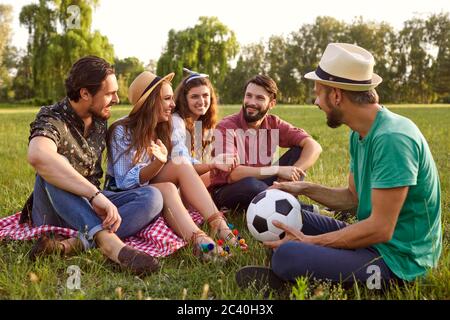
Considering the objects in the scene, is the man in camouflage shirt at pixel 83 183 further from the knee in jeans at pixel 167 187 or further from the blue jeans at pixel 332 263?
the blue jeans at pixel 332 263

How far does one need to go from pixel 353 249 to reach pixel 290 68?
63.5 m

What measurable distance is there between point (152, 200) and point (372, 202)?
169cm

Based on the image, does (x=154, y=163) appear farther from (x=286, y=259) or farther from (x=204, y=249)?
(x=286, y=259)

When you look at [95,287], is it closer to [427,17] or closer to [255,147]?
[255,147]

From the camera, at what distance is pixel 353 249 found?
114 inches

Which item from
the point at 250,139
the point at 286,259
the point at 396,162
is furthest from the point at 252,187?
the point at 396,162

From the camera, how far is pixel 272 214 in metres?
3.62

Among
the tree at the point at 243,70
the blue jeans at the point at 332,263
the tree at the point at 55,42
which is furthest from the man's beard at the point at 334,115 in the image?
the tree at the point at 243,70

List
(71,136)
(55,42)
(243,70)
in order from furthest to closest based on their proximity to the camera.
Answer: (243,70)
(55,42)
(71,136)

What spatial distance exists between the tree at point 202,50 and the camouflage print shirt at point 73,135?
154ft

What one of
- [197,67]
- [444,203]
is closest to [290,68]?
[197,67]

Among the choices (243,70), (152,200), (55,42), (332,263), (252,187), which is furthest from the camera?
(243,70)

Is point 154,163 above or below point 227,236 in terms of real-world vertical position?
above

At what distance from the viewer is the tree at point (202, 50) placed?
51.4m
